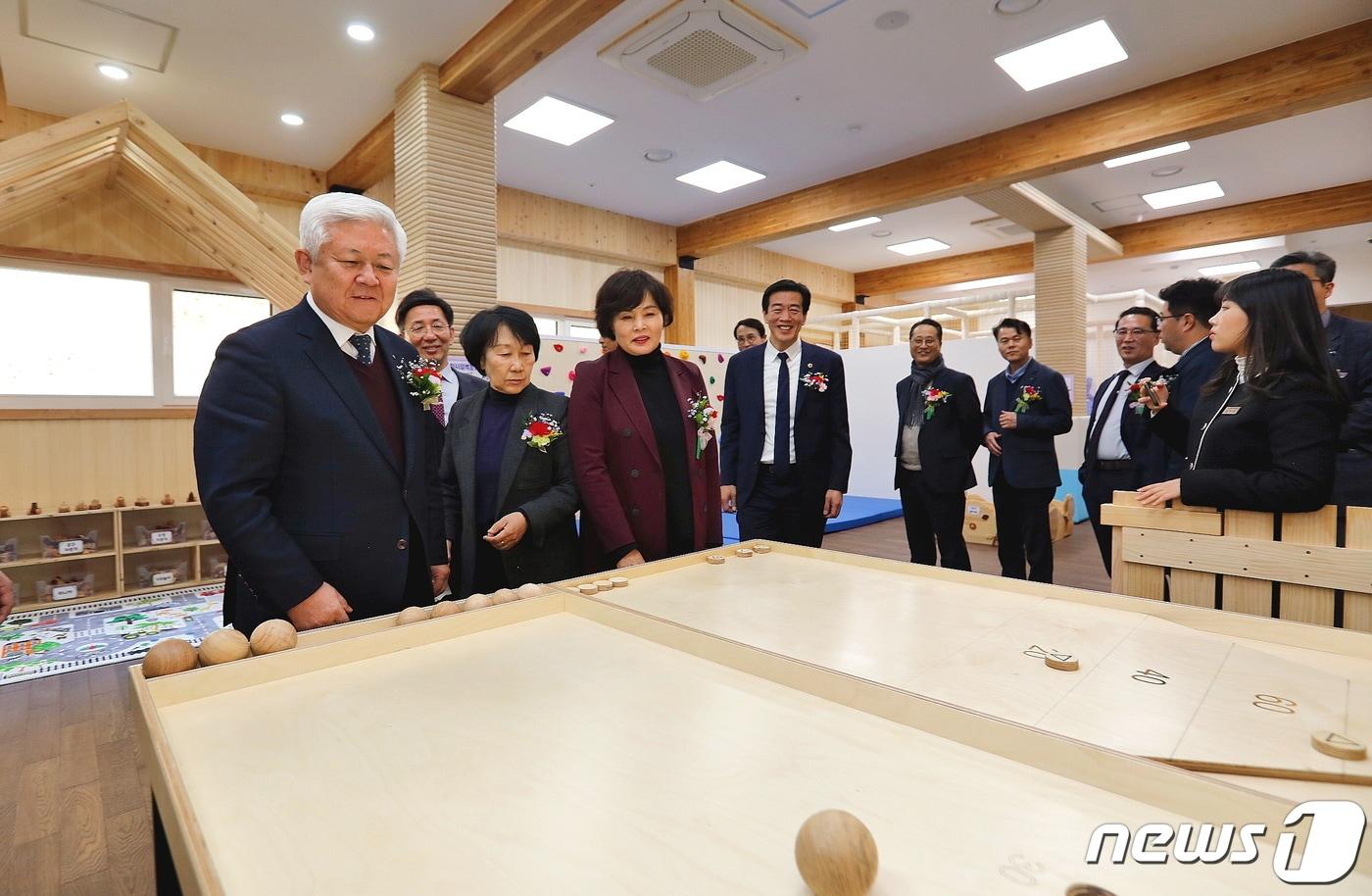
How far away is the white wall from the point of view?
776 centimetres

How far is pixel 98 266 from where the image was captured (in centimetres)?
538

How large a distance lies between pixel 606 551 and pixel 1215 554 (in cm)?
139

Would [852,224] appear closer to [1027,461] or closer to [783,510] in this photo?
[1027,461]

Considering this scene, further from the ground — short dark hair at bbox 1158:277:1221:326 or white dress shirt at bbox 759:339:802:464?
short dark hair at bbox 1158:277:1221:326

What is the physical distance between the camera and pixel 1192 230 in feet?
28.3

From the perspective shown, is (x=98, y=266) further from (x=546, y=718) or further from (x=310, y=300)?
(x=546, y=718)

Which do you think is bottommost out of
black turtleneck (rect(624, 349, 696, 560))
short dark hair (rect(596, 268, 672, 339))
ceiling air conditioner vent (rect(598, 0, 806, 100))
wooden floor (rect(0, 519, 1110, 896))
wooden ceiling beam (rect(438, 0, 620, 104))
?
wooden floor (rect(0, 519, 1110, 896))

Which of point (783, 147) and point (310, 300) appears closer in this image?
point (310, 300)

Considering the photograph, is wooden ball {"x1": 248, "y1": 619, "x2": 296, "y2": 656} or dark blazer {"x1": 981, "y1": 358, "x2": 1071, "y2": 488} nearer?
wooden ball {"x1": 248, "y1": 619, "x2": 296, "y2": 656}

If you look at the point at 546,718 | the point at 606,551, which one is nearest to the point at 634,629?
the point at 546,718

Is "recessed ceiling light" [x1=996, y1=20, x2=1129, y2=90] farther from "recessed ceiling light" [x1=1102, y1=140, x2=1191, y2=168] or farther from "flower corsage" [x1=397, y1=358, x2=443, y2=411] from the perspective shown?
"flower corsage" [x1=397, y1=358, x2=443, y2=411]

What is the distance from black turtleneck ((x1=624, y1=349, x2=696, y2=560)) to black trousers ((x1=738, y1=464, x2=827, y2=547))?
86 centimetres

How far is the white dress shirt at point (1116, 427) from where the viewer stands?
3402 mm

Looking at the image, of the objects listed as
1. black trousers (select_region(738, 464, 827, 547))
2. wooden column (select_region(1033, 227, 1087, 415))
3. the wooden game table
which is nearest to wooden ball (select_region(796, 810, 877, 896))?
the wooden game table
